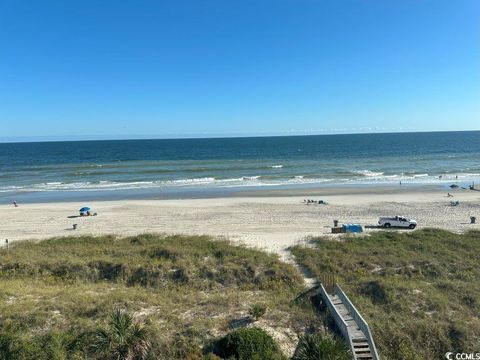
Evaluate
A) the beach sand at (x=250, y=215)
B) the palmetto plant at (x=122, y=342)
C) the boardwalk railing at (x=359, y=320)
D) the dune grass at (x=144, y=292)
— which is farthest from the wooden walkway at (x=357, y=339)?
the beach sand at (x=250, y=215)

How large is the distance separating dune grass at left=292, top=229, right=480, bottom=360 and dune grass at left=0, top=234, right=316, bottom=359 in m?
2.49

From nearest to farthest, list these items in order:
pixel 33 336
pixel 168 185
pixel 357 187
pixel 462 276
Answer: pixel 33 336
pixel 462 276
pixel 357 187
pixel 168 185

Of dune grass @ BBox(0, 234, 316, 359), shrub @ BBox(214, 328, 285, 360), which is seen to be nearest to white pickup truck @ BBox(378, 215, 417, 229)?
dune grass @ BBox(0, 234, 316, 359)

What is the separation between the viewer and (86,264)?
19.2 m

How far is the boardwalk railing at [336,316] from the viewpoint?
1210 cm

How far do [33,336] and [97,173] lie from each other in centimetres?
6254

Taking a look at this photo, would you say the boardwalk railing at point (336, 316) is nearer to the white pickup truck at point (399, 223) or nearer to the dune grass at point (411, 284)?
the dune grass at point (411, 284)

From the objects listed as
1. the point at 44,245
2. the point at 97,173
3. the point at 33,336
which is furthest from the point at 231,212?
the point at 97,173

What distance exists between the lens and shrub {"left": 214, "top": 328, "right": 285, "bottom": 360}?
1105cm

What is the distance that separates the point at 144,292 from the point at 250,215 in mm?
19662

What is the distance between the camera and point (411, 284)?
16.1 meters

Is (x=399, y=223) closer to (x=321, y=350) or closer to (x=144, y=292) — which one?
(x=144, y=292)

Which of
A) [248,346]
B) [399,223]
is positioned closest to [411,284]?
[248,346]

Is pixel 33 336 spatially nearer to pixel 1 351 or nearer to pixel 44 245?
pixel 1 351
